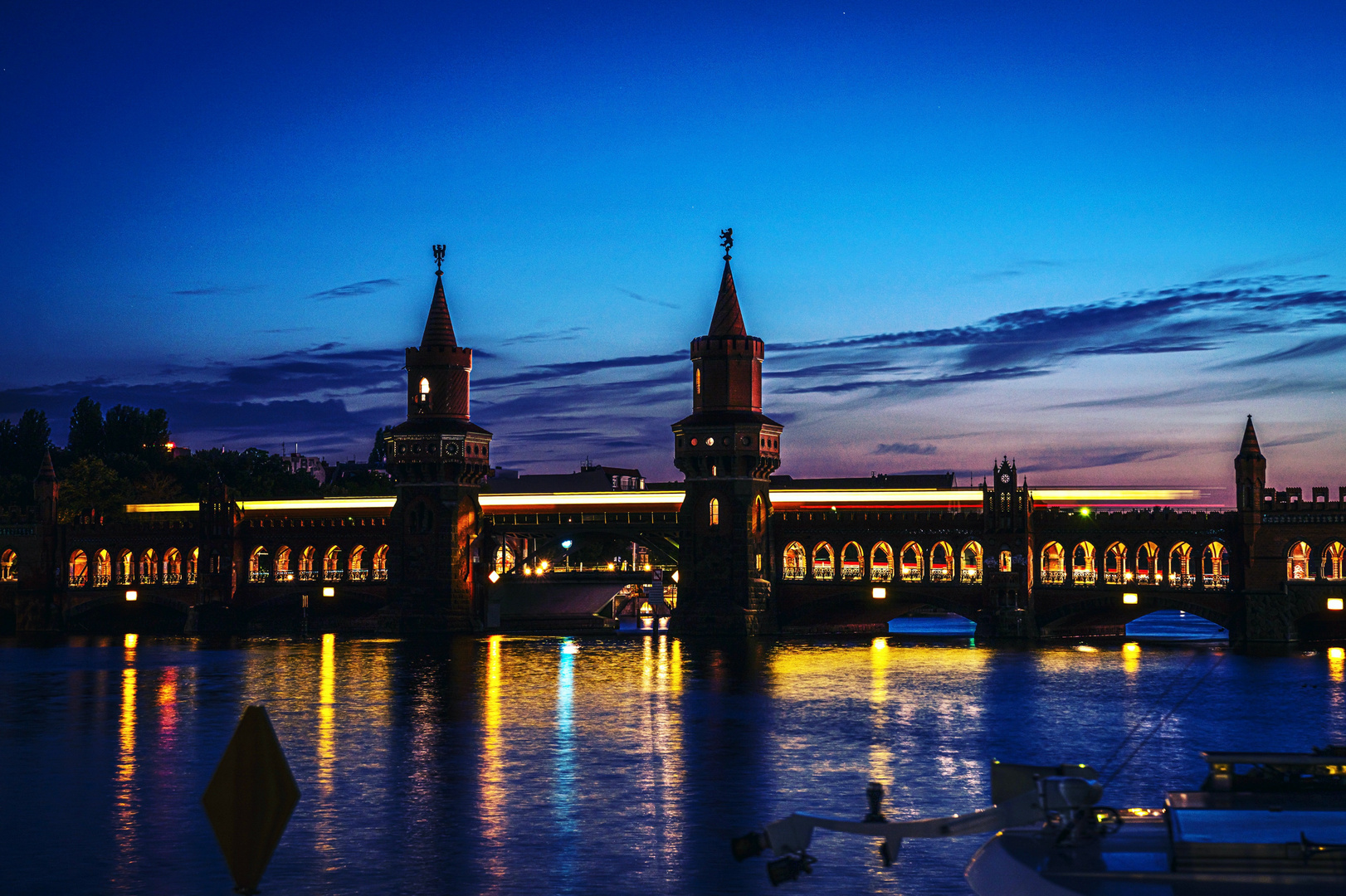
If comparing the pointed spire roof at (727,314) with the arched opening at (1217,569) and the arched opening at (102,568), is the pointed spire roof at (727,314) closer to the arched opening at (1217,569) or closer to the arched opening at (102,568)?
the arched opening at (1217,569)

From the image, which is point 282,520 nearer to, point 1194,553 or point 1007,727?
point 1194,553

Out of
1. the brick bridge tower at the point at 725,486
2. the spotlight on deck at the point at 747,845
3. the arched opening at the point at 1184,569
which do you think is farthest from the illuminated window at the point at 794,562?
the spotlight on deck at the point at 747,845

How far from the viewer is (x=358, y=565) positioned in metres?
111

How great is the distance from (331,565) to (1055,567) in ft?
178

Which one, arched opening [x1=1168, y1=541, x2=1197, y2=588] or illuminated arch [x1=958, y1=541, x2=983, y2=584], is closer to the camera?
arched opening [x1=1168, y1=541, x2=1197, y2=588]

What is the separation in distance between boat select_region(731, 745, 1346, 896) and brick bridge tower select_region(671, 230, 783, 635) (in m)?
69.7

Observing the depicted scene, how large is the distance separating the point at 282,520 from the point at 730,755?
246 ft

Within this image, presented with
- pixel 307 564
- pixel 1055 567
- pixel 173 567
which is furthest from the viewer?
pixel 173 567

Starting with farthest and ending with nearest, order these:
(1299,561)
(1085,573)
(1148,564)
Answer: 1. (1085,573)
2. (1148,564)
3. (1299,561)

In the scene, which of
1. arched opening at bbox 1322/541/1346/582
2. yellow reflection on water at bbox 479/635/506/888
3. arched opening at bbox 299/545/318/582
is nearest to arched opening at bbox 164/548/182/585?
arched opening at bbox 299/545/318/582

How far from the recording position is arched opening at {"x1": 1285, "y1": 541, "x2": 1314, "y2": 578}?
84.4m

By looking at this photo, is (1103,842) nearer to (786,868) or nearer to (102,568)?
(786,868)

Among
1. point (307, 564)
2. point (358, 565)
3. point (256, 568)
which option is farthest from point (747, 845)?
point (256, 568)

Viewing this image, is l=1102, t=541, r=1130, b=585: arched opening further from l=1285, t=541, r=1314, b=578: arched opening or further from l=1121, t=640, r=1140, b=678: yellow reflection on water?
l=1285, t=541, r=1314, b=578: arched opening
